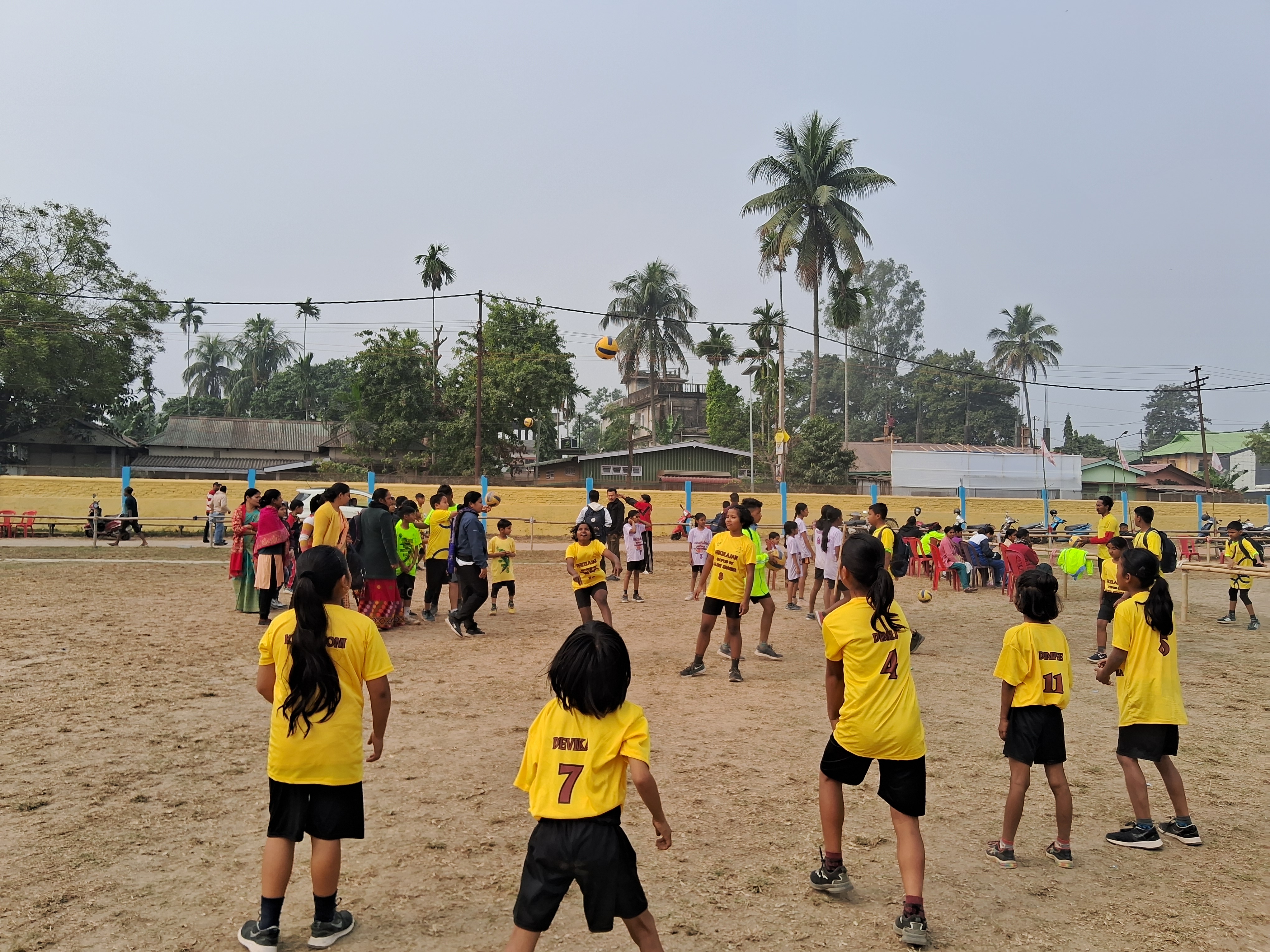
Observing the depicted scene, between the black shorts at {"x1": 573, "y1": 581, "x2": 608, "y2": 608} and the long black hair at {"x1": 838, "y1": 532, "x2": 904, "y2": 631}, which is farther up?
the long black hair at {"x1": 838, "y1": 532, "x2": 904, "y2": 631}

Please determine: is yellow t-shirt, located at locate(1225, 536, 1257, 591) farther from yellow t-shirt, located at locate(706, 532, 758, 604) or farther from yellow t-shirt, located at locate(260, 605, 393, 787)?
yellow t-shirt, located at locate(260, 605, 393, 787)

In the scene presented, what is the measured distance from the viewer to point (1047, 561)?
23969 mm

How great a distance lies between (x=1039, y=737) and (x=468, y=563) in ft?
25.4

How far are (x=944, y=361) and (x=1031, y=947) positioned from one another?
8175cm

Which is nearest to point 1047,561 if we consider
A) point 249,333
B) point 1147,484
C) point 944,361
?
point 1147,484

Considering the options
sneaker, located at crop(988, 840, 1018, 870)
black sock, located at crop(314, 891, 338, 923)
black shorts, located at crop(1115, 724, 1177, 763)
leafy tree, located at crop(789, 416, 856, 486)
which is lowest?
sneaker, located at crop(988, 840, 1018, 870)

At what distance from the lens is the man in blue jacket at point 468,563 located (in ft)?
35.9

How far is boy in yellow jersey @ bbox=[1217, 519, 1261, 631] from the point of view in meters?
12.7

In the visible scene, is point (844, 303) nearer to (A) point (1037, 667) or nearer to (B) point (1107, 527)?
(B) point (1107, 527)

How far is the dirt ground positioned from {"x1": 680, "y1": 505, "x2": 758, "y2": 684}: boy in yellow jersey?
577 millimetres

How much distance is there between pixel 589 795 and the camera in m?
2.90

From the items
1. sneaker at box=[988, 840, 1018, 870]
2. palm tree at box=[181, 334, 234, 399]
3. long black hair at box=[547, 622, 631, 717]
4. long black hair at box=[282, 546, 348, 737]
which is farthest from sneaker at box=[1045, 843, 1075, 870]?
palm tree at box=[181, 334, 234, 399]

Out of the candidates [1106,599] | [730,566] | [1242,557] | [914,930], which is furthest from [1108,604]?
[914,930]

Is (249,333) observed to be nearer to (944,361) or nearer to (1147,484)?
(944,361)
